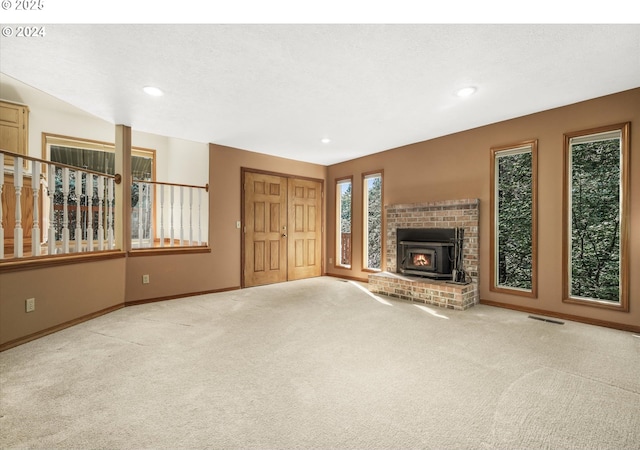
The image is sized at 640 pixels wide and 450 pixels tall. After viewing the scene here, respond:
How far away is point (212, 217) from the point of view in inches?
190

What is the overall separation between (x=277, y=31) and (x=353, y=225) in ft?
13.9

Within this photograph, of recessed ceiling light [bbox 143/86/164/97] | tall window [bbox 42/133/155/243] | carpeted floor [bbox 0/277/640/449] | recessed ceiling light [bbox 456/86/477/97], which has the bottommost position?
carpeted floor [bbox 0/277/640/449]

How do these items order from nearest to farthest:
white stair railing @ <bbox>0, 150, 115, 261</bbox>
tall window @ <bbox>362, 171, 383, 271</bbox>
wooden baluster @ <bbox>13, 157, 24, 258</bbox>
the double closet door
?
1. wooden baluster @ <bbox>13, 157, 24, 258</bbox>
2. white stair railing @ <bbox>0, 150, 115, 261</bbox>
3. the double closet door
4. tall window @ <bbox>362, 171, 383, 271</bbox>

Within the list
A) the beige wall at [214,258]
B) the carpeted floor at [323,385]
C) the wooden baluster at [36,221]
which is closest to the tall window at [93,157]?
the beige wall at [214,258]

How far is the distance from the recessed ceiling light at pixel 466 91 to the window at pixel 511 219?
1256 mm

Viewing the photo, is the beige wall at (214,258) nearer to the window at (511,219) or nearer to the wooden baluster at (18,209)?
the wooden baluster at (18,209)

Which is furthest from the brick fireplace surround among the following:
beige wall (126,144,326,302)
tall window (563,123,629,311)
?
beige wall (126,144,326,302)

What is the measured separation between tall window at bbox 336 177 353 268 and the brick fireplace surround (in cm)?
140

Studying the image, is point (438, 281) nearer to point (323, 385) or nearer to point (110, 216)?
point (323, 385)

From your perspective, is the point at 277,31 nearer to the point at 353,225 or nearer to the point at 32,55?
the point at 32,55

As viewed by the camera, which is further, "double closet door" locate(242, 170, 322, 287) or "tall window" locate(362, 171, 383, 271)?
"tall window" locate(362, 171, 383, 271)

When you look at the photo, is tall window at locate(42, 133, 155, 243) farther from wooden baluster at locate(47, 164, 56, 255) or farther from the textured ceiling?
the textured ceiling

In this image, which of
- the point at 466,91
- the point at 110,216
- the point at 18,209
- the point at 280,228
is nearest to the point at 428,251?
the point at 466,91

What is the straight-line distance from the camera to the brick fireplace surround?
387 cm
